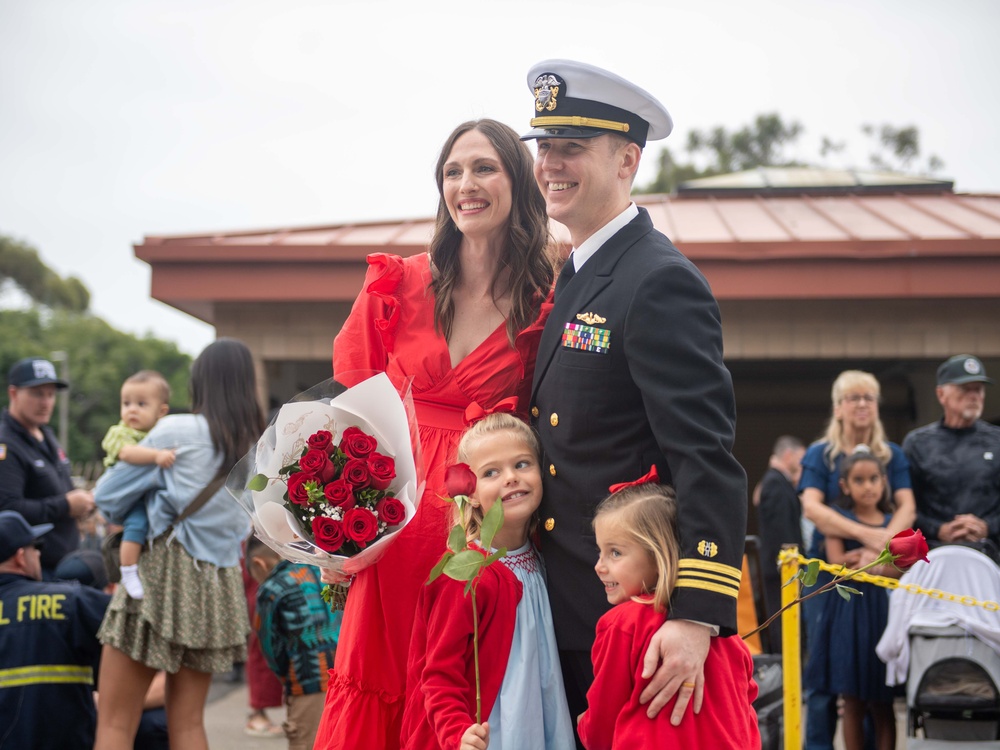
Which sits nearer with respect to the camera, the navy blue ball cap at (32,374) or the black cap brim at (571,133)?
the black cap brim at (571,133)

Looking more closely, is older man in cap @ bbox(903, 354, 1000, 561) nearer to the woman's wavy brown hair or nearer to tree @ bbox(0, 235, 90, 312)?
the woman's wavy brown hair

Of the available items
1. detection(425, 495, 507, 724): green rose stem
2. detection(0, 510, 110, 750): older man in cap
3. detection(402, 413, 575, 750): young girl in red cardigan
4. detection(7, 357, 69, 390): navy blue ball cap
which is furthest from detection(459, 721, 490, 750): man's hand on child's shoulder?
detection(7, 357, 69, 390): navy blue ball cap

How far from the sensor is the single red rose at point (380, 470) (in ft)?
7.90

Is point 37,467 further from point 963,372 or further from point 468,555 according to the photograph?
point 963,372

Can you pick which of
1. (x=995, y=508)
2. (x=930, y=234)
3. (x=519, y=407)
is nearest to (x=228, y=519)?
(x=519, y=407)

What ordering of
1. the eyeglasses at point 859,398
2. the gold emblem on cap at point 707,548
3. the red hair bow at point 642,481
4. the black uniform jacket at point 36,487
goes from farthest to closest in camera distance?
the eyeglasses at point 859,398 → the black uniform jacket at point 36,487 → the red hair bow at point 642,481 → the gold emblem on cap at point 707,548

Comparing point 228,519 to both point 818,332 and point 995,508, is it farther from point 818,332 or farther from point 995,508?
point 818,332

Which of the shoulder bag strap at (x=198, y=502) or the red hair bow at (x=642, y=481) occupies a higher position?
the red hair bow at (x=642, y=481)

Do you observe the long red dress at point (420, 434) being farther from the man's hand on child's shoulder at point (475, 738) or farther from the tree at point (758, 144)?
the tree at point (758, 144)

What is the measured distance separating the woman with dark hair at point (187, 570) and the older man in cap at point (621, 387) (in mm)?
2124

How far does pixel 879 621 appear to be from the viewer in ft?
16.6

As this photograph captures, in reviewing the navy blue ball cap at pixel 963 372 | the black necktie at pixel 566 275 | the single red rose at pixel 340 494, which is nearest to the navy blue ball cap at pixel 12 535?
the single red rose at pixel 340 494

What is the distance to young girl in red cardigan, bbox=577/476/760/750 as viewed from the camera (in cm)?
204

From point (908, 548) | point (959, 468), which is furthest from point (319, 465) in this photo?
point (959, 468)
